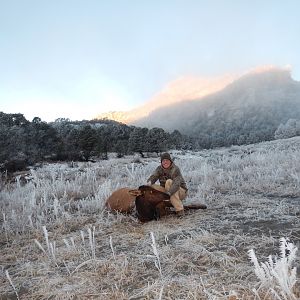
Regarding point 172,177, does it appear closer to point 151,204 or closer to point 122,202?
point 151,204

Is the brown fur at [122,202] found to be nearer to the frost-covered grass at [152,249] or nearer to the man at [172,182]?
the frost-covered grass at [152,249]

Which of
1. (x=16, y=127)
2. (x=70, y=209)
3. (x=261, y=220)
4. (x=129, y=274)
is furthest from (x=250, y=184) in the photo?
(x=16, y=127)

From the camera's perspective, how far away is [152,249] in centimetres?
492

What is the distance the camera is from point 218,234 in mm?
5402

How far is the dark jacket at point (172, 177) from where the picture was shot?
6922mm

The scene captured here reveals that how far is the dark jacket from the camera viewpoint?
692cm

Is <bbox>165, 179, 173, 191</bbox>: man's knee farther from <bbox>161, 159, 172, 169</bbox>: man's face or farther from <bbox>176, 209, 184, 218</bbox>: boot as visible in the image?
<bbox>176, 209, 184, 218</bbox>: boot

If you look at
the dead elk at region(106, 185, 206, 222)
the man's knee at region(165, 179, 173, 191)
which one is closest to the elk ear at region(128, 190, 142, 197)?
the dead elk at region(106, 185, 206, 222)

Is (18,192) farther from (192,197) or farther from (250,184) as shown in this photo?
(250,184)

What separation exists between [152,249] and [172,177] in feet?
8.20

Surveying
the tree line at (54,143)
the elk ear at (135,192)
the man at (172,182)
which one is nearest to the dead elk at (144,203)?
the elk ear at (135,192)

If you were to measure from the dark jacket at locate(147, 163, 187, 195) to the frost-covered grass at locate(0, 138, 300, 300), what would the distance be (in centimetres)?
52

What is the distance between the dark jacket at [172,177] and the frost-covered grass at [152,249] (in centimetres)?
52

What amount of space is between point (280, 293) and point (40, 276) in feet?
8.13
